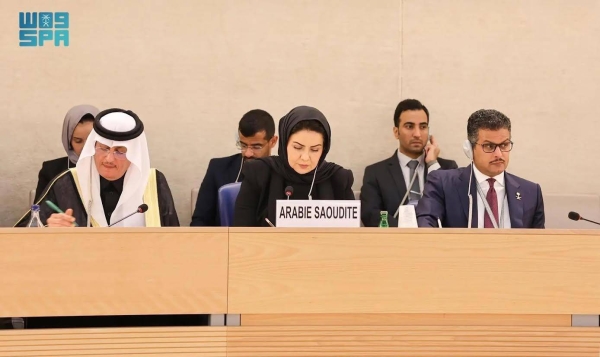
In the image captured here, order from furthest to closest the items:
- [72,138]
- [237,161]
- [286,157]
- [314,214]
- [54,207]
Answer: [237,161], [72,138], [286,157], [54,207], [314,214]

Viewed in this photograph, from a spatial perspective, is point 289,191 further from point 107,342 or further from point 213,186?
point 213,186

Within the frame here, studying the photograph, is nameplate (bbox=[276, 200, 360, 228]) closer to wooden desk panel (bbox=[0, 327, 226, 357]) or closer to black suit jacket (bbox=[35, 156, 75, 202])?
wooden desk panel (bbox=[0, 327, 226, 357])

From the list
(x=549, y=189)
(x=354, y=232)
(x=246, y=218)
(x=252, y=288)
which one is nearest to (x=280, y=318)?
(x=252, y=288)

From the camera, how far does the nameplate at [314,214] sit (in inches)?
118

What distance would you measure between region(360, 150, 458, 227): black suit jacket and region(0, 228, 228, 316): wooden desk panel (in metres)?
2.27

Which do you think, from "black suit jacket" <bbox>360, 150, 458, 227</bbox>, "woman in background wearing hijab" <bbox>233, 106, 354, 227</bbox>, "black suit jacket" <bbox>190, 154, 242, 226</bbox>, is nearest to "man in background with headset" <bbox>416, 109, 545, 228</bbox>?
"woman in background wearing hijab" <bbox>233, 106, 354, 227</bbox>

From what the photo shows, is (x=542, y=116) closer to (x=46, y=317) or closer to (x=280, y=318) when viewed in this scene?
(x=280, y=318)

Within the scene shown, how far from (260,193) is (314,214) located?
0.94 metres

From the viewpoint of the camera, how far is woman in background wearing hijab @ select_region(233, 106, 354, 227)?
3838mm

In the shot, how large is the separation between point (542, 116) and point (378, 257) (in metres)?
3.24

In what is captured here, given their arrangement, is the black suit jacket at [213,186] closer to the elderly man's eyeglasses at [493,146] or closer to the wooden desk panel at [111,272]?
the elderly man's eyeglasses at [493,146]

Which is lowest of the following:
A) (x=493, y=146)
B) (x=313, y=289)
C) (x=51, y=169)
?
(x=313, y=289)

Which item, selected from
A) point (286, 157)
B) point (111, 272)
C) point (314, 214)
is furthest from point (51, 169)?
point (314, 214)

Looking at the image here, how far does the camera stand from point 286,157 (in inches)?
154
